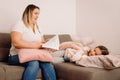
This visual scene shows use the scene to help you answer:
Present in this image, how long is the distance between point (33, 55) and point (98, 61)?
2.18ft

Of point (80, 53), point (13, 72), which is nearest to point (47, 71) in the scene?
point (13, 72)

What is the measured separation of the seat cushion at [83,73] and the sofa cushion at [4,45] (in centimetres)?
68

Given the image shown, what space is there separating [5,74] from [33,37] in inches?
21.0

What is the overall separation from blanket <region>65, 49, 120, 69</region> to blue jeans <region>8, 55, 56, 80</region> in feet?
1.00

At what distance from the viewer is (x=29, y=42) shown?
2344 mm

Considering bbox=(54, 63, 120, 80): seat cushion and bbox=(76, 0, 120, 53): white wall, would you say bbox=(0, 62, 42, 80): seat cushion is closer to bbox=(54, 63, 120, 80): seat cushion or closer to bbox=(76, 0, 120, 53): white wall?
bbox=(54, 63, 120, 80): seat cushion

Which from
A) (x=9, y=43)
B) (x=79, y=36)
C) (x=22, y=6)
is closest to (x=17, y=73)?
(x=9, y=43)

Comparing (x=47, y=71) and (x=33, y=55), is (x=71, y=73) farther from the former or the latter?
(x=33, y=55)

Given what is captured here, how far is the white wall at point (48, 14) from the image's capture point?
2834mm

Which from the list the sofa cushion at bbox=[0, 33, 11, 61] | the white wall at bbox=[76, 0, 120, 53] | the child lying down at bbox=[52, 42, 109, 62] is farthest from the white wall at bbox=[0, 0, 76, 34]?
the child lying down at bbox=[52, 42, 109, 62]

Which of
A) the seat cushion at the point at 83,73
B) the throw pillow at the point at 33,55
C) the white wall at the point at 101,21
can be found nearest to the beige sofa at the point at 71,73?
the seat cushion at the point at 83,73

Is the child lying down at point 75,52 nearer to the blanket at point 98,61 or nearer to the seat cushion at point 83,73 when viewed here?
the blanket at point 98,61

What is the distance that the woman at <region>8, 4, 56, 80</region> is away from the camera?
2.15 metres

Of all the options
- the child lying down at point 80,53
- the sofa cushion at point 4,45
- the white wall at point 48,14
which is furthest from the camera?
the white wall at point 48,14
